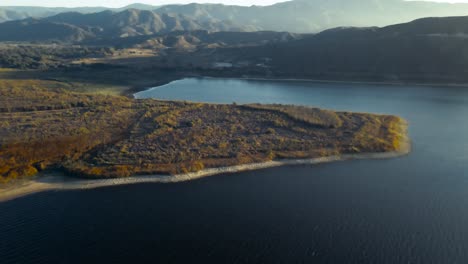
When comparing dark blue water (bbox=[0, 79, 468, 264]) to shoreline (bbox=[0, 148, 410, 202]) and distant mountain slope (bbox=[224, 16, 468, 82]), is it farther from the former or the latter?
distant mountain slope (bbox=[224, 16, 468, 82])

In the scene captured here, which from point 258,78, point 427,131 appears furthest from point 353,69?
point 427,131

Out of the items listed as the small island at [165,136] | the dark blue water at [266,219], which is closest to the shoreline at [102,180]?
the small island at [165,136]

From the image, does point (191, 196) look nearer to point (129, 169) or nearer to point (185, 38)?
point (129, 169)

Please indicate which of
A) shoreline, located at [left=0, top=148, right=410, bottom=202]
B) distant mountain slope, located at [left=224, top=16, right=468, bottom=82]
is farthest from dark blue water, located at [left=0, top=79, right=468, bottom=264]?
distant mountain slope, located at [left=224, top=16, right=468, bottom=82]

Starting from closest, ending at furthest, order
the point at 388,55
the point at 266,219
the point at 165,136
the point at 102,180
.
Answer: the point at 266,219 < the point at 102,180 < the point at 165,136 < the point at 388,55

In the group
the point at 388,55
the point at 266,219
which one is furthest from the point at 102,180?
the point at 388,55

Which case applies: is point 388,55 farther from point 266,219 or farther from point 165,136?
point 266,219
